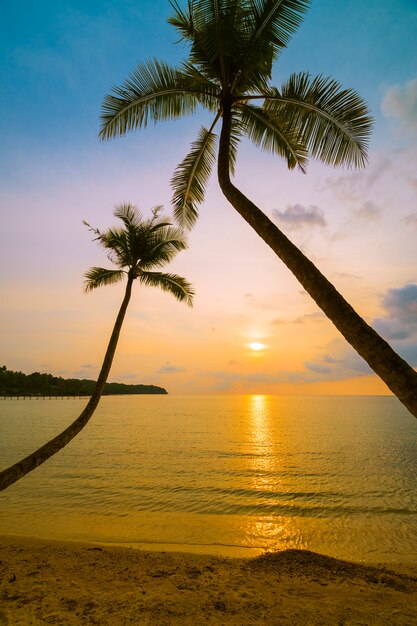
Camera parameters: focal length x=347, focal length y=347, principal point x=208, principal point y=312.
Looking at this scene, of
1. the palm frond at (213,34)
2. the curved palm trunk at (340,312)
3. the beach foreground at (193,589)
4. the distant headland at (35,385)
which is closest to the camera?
the curved palm trunk at (340,312)

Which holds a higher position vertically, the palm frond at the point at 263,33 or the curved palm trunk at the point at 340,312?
the palm frond at the point at 263,33

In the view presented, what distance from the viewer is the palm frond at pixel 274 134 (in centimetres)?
760

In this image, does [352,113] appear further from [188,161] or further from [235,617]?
[235,617]

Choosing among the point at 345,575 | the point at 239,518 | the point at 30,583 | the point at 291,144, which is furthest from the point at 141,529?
the point at 291,144

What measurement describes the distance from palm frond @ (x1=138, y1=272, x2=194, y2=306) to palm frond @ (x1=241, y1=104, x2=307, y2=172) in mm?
5690

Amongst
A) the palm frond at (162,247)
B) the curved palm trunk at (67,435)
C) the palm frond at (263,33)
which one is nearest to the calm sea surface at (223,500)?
the curved palm trunk at (67,435)

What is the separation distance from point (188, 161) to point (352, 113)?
3.87 metres

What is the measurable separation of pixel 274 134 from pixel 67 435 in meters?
8.05

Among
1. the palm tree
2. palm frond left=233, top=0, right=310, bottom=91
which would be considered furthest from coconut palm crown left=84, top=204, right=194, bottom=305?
palm frond left=233, top=0, right=310, bottom=91

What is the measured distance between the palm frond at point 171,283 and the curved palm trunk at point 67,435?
1817mm

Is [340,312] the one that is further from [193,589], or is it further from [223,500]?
[223,500]

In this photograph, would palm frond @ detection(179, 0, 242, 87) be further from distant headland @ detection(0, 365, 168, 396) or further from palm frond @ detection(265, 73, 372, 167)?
distant headland @ detection(0, 365, 168, 396)

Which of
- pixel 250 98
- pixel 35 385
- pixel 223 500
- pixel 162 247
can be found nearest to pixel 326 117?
pixel 250 98

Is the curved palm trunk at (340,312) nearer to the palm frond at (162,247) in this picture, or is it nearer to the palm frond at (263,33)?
the palm frond at (263,33)
